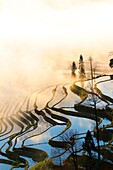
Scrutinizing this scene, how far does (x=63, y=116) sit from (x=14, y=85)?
3539 centimetres

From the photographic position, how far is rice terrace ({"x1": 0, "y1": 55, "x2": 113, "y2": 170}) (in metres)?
34.5

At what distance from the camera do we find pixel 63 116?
49.4m

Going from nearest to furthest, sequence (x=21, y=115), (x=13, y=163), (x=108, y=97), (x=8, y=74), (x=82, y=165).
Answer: (x=82, y=165)
(x=13, y=163)
(x=21, y=115)
(x=108, y=97)
(x=8, y=74)

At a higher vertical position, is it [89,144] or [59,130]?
[59,130]

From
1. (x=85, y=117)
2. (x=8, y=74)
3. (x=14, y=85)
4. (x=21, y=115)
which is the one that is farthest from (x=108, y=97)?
(x=8, y=74)

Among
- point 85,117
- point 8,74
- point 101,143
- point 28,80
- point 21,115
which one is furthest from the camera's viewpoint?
point 8,74

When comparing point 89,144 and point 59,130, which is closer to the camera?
point 89,144

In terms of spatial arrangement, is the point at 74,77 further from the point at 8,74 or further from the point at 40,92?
the point at 8,74

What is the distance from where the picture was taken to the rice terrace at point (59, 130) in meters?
34.5

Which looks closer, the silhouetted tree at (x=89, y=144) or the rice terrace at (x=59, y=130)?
the silhouetted tree at (x=89, y=144)

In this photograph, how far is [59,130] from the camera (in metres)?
43.8

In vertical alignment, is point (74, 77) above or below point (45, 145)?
above

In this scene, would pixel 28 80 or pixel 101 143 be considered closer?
pixel 101 143

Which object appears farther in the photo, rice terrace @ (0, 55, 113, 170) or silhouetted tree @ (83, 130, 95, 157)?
rice terrace @ (0, 55, 113, 170)
